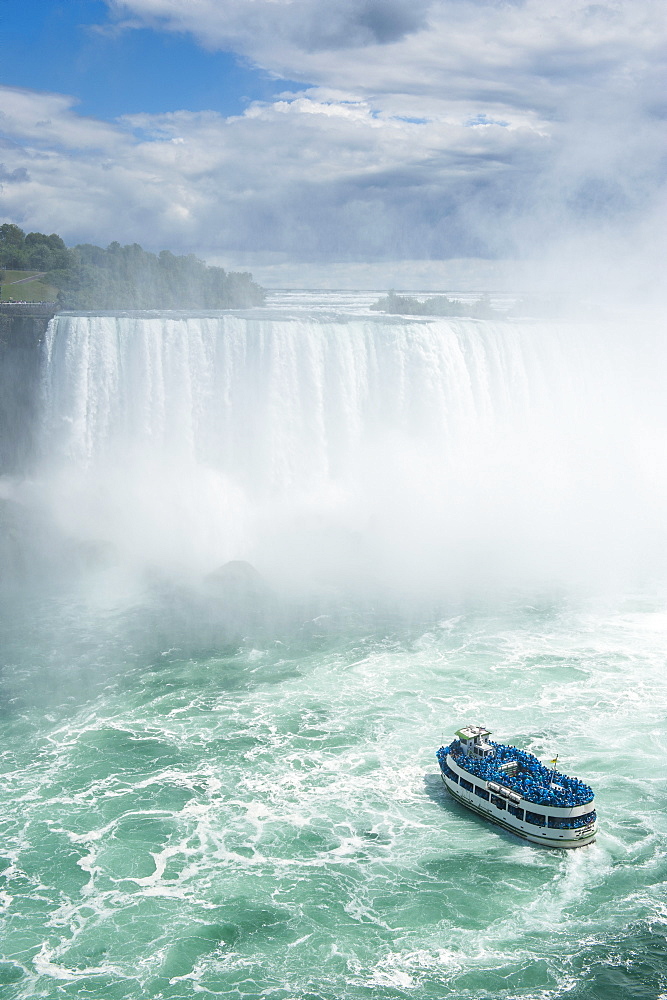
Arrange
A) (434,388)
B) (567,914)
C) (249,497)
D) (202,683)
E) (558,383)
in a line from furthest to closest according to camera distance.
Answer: (558,383) < (434,388) < (249,497) < (202,683) < (567,914)

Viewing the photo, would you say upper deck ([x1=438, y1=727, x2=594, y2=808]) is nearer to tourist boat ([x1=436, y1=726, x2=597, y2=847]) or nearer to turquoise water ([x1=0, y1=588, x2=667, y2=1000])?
tourist boat ([x1=436, y1=726, x2=597, y2=847])

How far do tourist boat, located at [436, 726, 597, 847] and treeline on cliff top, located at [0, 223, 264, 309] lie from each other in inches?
2119

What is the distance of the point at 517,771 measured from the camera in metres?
18.2

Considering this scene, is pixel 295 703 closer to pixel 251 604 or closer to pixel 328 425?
pixel 251 604

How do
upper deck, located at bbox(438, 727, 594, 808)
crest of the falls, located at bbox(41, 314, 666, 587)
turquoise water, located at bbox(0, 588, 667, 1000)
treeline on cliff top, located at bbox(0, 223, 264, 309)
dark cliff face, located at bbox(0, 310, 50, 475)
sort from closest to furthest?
turquoise water, located at bbox(0, 588, 667, 1000)
upper deck, located at bbox(438, 727, 594, 808)
crest of the falls, located at bbox(41, 314, 666, 587)
dark cliff face, located at bbox(0, 310, 50, 475)
treeline on cliff top, located at bbox(0, 223, 264, 309)

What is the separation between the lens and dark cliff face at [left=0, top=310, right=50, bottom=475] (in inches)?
1593

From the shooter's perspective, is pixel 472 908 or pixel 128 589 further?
pixel 128 589

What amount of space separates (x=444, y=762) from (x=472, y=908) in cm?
390

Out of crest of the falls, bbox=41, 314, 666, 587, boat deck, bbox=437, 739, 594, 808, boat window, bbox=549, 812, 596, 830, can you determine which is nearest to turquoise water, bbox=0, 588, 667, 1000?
boat window, bbox=549, 812, 596, 830

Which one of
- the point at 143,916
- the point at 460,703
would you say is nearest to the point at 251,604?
the point at 460,703

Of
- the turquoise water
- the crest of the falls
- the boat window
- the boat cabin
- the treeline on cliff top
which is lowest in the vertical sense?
the turquoise water

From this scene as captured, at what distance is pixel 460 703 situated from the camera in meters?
22.5

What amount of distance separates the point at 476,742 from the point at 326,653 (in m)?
8.17

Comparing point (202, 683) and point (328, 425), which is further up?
point (328, 425)
